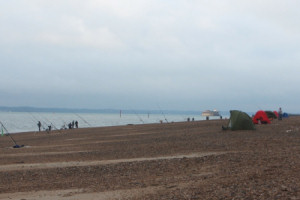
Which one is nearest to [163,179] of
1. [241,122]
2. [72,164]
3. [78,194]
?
[78,194]

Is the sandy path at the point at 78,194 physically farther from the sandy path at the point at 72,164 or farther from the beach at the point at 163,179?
the sandy path at the point at 72,164

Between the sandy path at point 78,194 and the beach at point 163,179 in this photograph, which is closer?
the beach at point 163,179

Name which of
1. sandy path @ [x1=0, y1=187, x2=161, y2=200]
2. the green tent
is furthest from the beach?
the green tent

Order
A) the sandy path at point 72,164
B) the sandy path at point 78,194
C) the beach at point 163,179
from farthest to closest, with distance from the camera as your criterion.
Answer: the sandy path at point 72,164 < the sandy path at point 78,194 < the beach at point 163,179

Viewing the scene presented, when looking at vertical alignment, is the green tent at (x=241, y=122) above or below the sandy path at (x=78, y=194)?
above

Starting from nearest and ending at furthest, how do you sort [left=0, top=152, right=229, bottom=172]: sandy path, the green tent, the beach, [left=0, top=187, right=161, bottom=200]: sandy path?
1. the beach
2. [left=0, top=187, right=161, bottom=200]: sandy path
3. [left=0, top=152, right=229, bottom=172]: sandy path
4. the green tent

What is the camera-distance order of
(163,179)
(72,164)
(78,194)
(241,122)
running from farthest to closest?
(241,122) → (72,164) → (163,179) → (78,194)

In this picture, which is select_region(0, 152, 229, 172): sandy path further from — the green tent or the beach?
the green tent

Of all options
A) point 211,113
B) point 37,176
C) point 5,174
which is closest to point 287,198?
point 37,176

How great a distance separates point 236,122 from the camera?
81.6 feet

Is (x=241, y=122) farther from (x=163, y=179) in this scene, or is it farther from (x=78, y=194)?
(x=78, y=194)

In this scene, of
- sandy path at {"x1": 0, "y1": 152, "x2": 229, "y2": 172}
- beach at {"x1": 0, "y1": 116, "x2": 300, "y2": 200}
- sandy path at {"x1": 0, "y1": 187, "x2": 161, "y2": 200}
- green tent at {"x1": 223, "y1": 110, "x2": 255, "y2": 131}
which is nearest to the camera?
beach at {"x1": 0, "y1": 116, "x2": 300, "y2": 200}

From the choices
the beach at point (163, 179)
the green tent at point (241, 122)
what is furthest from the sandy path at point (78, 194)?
the green tent at point (241, 122)

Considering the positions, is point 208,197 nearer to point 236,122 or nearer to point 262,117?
point 236,122
